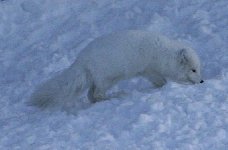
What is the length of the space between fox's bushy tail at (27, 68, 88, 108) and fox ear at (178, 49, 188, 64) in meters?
1.20

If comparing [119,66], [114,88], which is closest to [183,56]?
[119,66]

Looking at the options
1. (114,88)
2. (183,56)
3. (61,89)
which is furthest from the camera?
(114,88)

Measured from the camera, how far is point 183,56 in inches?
260

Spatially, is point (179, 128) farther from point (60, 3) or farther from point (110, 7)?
point (60, 3)

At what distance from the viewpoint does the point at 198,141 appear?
4.77m

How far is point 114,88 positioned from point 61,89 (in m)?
1.04

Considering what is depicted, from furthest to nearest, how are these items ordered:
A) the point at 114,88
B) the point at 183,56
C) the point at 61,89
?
the point at 114,88
the point at 183,56
the point at 61,89

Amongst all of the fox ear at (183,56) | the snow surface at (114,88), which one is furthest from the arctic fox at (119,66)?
the snow surface at (114,88)

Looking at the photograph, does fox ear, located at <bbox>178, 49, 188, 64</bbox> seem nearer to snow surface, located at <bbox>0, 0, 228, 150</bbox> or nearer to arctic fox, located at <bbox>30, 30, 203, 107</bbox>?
arctic fox, located at <bbox>30, 30, 203, 107</bbox>

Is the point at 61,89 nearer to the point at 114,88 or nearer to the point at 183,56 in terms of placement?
the point at 114,88

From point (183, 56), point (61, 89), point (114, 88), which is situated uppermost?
point (183, 56)

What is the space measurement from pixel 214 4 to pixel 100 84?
10.3ft

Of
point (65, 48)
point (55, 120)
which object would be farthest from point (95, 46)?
point (65, 48)

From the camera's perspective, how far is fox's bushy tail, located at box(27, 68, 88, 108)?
623 cm
